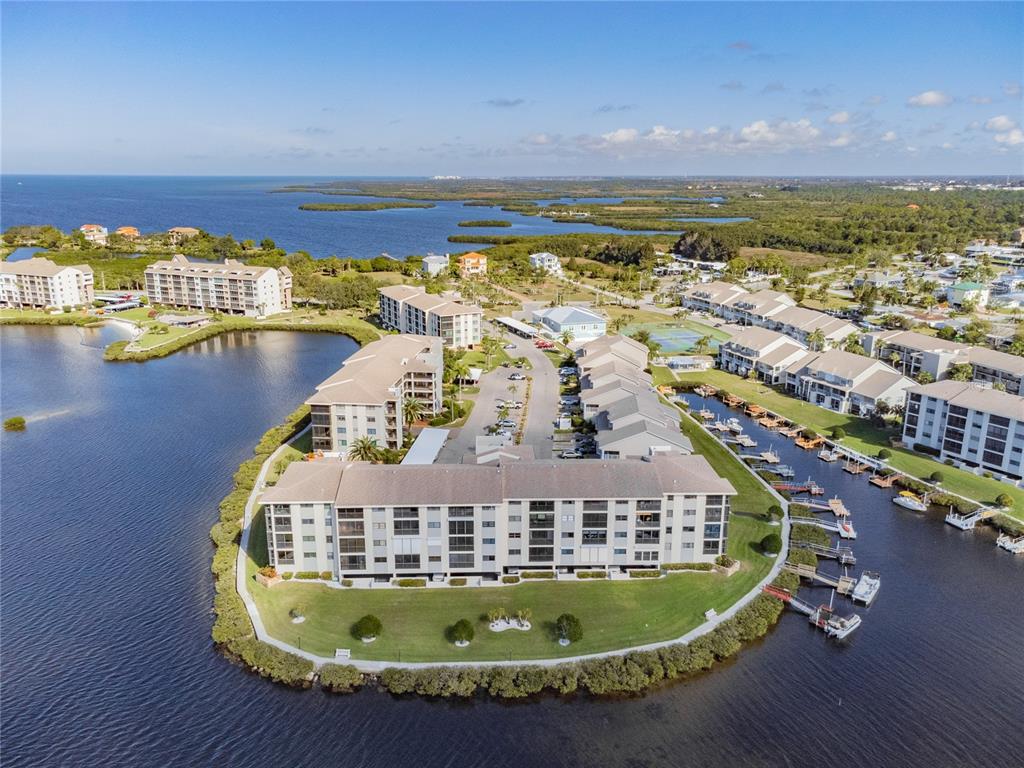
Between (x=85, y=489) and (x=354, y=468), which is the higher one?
(x=354, y=468)

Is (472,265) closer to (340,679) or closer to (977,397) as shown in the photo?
(977,397)

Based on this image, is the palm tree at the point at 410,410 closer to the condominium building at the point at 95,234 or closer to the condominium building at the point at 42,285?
the condominium building at the point at 42,285

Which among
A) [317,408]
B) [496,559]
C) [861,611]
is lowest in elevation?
[861,611]

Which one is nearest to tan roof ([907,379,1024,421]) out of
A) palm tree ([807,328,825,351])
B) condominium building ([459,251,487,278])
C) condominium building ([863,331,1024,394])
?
condominium building ([863,331,1024,394])

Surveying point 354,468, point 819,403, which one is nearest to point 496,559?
point 354,468

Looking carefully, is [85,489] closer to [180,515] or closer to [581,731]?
[180,515]
